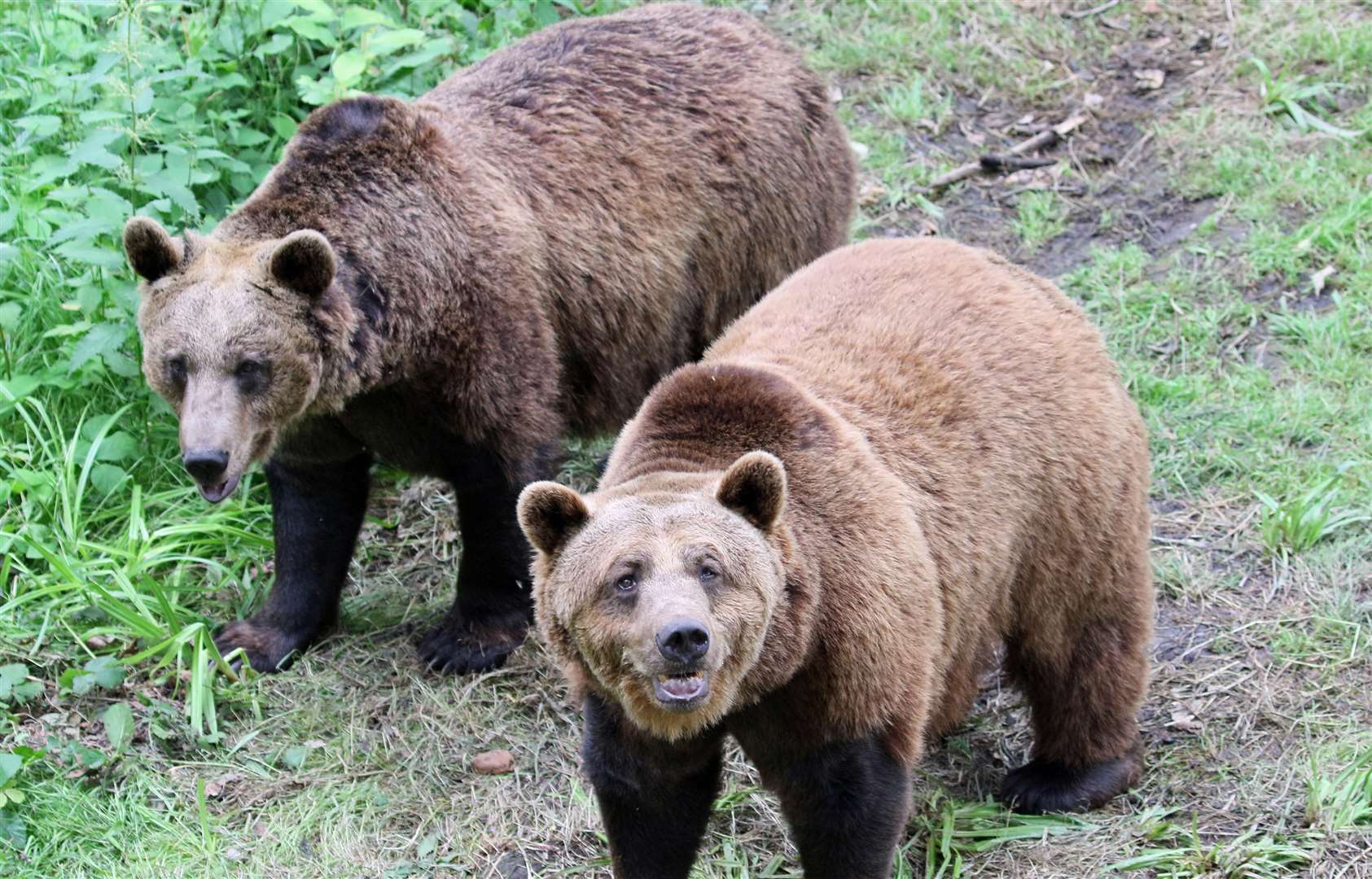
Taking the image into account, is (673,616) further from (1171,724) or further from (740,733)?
(1171,724)

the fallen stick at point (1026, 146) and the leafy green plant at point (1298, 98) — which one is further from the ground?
the leafy green plant at point (1298, 98)

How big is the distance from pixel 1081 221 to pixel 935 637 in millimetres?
5251

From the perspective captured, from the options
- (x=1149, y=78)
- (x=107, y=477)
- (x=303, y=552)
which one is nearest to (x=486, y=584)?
(x=303, y=552)

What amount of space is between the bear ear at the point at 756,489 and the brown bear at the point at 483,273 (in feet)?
7.66

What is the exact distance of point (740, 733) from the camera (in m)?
4.78

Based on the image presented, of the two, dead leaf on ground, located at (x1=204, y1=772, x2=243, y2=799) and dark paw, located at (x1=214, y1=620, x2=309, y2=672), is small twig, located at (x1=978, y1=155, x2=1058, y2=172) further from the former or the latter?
dead leaf on ground, located at (x1=204, y1=772, x2=243, y2=799)

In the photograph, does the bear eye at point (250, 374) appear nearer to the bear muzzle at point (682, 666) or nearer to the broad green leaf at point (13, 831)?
the broad green leaf at point (13, 831)

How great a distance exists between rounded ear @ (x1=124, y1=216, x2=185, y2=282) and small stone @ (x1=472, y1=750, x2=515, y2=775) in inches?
91.8

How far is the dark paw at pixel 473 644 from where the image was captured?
6992 mm

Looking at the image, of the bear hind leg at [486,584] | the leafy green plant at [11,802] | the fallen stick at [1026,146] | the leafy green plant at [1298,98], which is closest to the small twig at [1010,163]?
the fallen stick at [1026,146]

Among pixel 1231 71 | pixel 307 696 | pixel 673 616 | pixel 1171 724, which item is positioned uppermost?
pixel 673 616

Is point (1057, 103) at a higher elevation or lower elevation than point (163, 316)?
lower

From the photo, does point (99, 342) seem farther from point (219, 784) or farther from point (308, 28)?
point (219, 784)

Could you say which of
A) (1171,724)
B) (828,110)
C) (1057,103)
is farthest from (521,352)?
(1057,103)
